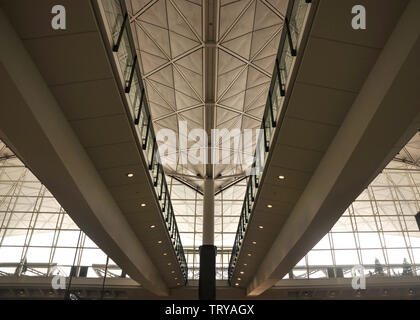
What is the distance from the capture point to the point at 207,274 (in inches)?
1110

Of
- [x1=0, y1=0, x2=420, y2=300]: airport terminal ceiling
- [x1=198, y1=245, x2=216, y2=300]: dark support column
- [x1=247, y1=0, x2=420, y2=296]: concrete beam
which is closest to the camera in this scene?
[x1=247, y1=0, x2=420, y2=296]: concrete beam

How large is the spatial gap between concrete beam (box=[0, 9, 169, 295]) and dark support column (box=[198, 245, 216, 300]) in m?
14.4

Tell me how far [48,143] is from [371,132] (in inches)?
297

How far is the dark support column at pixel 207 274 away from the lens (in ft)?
90.0

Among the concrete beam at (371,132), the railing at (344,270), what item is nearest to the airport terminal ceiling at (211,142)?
the concrete beam at (371,132)

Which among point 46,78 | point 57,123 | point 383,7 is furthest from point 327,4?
point 57,123

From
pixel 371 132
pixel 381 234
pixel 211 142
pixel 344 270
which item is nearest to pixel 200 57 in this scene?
pixel 211 142

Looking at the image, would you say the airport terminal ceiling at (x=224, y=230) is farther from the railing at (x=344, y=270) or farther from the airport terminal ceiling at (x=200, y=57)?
the airport terminal ceiling at (x=200, y=57)

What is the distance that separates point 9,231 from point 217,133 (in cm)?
2849

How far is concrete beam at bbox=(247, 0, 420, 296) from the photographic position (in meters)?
6.13

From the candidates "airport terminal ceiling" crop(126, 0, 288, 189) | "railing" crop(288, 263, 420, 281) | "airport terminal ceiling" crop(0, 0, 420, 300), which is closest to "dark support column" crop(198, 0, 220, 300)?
"airport terminal ceiling" crop(0, 0, 420, 300)

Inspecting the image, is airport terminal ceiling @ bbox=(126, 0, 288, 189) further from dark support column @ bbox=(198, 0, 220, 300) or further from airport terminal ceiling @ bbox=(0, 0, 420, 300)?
dark support column @ bbox=(198, 0, 220, 300)

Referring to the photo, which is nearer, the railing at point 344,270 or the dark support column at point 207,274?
the dark support column at point 207,274

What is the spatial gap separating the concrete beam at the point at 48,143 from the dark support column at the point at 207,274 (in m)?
14.4
